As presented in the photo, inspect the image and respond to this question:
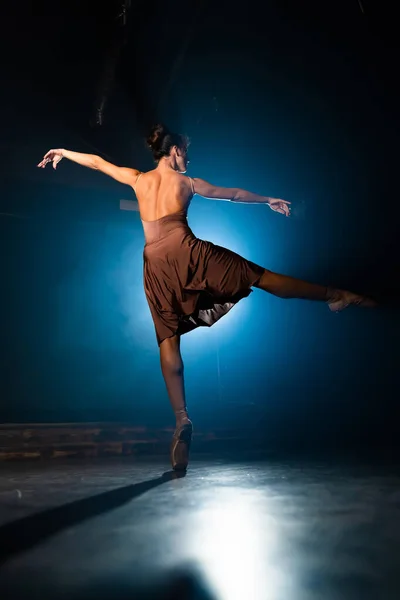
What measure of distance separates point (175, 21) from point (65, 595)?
9.70ft

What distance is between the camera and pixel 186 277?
220 centimetres

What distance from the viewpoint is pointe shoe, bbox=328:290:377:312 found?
224cm

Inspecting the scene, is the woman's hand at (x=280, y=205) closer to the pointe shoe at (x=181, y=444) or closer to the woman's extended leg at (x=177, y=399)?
the woman's extended leg at (x=177, y=399)

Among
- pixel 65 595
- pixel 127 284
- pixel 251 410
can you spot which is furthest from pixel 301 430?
pixel 65 595

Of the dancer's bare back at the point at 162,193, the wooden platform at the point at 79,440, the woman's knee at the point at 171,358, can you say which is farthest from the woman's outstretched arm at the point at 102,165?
the wooden platform at the point at 79,440

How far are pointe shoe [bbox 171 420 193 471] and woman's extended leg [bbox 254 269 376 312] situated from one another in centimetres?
67

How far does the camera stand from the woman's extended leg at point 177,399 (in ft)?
6.89

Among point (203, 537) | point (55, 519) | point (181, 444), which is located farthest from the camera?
point (181, 444)

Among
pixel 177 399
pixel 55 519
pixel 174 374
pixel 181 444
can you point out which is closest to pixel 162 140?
pixel 174 374

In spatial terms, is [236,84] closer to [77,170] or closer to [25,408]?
[77,170]

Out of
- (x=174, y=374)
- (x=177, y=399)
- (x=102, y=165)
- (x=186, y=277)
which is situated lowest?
(x=177, y=399)

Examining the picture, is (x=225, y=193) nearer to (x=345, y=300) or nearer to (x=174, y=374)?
(x=345, y=300)

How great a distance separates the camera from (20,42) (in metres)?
2.87

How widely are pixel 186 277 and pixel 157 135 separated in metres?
0.74
